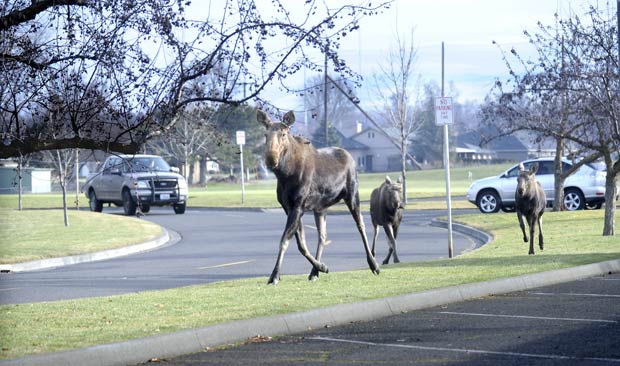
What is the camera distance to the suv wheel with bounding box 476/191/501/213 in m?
37.6

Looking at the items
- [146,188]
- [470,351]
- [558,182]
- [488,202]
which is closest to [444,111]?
[470,351]

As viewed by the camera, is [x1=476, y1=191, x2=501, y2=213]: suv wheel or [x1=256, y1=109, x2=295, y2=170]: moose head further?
[x1=476, y1=191, x2=501, y2=213]: suv wheel

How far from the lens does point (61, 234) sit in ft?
93.8

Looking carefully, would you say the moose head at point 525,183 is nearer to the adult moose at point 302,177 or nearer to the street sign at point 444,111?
the street sign at point 444,111

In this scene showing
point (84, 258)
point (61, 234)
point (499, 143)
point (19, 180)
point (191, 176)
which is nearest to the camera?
point (19, 180)

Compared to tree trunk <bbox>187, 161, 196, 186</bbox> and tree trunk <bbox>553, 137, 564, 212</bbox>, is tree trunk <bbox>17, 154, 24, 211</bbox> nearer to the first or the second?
tree trunk <bbox>553, 137, 564, 212</bbox>

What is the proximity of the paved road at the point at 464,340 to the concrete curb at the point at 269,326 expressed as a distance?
0.58 ft

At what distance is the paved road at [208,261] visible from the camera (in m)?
17.3

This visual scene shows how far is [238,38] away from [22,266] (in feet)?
39.8

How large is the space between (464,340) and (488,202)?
2850 cm

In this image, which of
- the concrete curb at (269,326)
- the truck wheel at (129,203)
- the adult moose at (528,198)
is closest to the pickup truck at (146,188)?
the truck wheel at (129,203)

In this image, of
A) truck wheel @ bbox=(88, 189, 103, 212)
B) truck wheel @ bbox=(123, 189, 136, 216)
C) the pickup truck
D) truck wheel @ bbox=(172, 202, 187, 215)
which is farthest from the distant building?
truck wheel @ bbox=(123, 189, 136, 216)

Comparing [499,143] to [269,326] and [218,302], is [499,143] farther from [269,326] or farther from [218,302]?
[269,326]

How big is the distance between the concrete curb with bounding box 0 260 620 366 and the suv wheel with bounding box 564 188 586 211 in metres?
22.3
